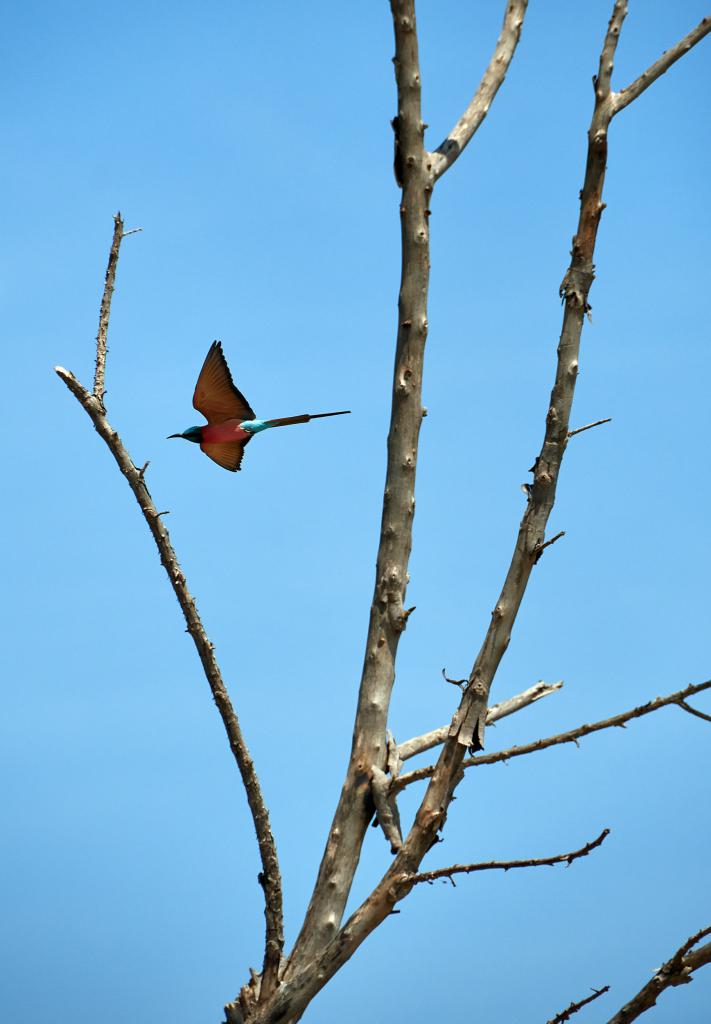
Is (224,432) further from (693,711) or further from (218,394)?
(693,711)

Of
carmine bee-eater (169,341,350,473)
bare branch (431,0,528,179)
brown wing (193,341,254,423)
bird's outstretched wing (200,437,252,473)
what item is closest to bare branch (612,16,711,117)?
bare branch (431,0,528,179)

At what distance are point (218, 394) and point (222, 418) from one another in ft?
0.44

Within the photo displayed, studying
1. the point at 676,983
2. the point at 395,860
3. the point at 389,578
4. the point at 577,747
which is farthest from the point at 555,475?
the point at 676,983

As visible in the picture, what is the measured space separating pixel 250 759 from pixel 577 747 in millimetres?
1450

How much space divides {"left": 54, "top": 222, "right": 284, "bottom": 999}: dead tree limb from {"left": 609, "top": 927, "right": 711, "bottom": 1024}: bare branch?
1.45 meters

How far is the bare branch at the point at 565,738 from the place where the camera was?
4.64 metres

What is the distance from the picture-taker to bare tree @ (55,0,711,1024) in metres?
4.40

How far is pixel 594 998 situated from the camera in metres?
4.45

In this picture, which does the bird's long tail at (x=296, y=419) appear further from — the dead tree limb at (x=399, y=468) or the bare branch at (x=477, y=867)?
the bare branch at (x=477, y=867)

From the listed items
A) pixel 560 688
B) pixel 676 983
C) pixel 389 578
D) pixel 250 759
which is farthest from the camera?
pixel 560 688

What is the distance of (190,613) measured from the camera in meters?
5.16

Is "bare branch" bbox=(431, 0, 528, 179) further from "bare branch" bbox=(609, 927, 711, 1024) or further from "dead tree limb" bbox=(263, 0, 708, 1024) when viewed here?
"bare branch" bbox=(609, 927, 711, 1024)

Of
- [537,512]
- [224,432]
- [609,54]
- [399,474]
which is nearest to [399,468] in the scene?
[399,474]

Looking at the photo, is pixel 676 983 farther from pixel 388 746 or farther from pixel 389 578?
pixel 389 578
